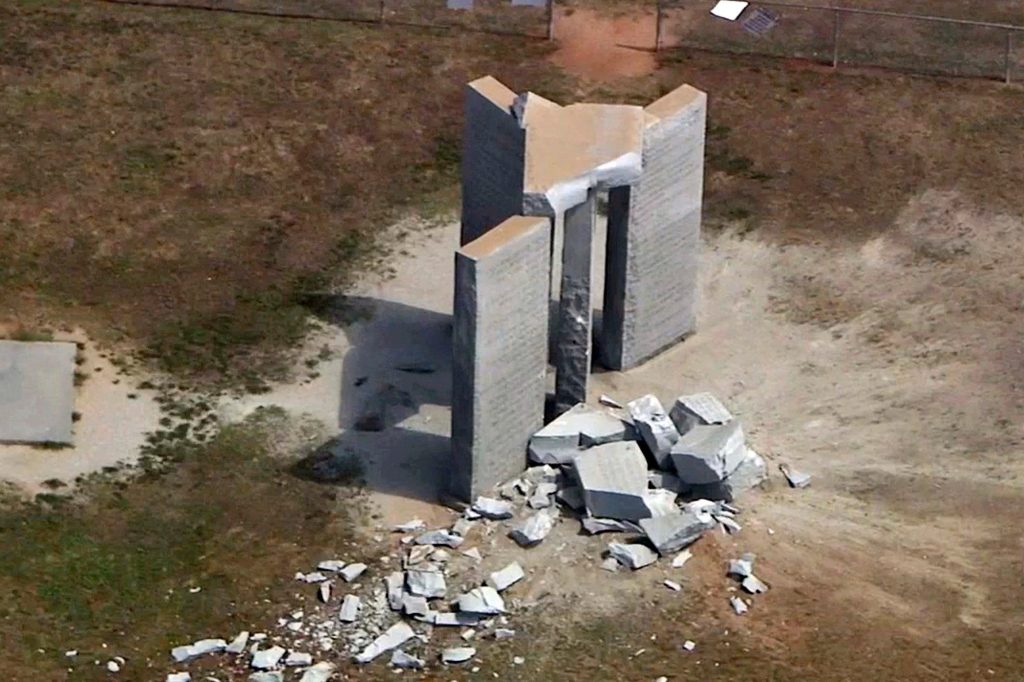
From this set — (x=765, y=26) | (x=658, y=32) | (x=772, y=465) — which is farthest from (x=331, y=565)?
(x=765, y=26)

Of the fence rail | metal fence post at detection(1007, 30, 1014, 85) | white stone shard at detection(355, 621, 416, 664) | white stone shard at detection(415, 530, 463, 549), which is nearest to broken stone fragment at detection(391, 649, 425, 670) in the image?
white stone shard at detection(355, 621, 416, 664)

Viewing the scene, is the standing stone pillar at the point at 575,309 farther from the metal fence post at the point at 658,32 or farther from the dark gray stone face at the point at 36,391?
the metal fence post at the point at 658,32

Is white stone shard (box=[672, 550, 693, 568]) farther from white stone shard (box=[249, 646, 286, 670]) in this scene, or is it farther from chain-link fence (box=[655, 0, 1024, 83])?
chain-link fence (box=[655, 0, 1024, 83])

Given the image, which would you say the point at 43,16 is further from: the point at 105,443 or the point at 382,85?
the point at 105,443

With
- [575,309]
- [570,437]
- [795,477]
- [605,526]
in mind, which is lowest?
[605,526]

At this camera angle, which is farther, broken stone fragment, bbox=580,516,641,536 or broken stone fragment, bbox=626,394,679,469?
broken stone fragment, bbox=626,394,679,469

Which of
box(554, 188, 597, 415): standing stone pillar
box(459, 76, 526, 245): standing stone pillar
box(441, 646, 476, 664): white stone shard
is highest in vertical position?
box(459, 76, 526, 245): standing stone pillar

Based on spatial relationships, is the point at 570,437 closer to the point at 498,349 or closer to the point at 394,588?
the point at 498,349
